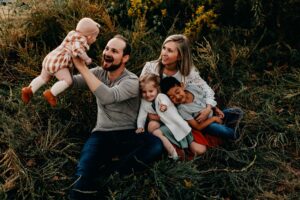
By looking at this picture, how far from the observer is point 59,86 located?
410 cm

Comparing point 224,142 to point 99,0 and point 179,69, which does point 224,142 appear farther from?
point 99,0

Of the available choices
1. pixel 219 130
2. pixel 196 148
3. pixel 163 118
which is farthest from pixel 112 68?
pixel 219 130

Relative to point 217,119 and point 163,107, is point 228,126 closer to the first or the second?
point 217,119

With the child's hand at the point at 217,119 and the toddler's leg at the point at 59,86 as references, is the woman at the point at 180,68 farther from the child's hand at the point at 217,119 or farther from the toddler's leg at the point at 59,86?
the toddler's leg at the point at 59,86

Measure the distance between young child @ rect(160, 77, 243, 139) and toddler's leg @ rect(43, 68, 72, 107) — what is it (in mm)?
1079

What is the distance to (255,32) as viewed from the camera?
21.7 feet

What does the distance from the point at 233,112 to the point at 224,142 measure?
1.21 ft

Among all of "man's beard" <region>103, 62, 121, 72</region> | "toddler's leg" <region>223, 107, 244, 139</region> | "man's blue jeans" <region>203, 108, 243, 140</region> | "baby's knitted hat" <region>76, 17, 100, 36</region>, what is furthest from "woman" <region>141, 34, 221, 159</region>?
"baby's knitted hat" <region>76, 17, 100, 36</region>

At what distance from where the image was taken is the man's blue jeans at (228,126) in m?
4.87

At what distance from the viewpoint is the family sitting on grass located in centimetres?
413

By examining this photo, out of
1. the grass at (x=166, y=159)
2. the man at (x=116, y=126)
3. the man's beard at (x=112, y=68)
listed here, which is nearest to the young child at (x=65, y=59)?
the man at (x=116, y=126)

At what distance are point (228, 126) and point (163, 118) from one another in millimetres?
951

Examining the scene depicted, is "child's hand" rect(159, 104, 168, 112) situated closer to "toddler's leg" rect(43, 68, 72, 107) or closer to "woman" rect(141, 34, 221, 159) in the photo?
"woman" rect(141, 34, 221, 159)

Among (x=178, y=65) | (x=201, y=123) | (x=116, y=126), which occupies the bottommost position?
(x=201, y=123)
